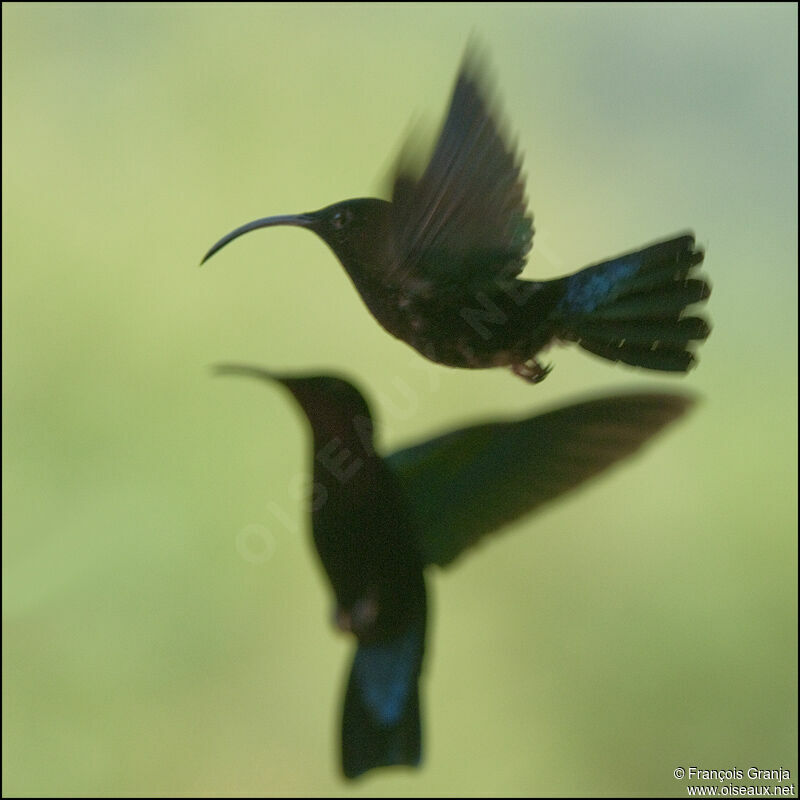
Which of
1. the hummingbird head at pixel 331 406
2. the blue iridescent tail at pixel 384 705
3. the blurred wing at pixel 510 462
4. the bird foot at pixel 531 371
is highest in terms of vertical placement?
the bird foot at pixel 531 371

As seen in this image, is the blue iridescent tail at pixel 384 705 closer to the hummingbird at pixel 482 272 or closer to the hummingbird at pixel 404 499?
the hummingbird at pixel 404 499

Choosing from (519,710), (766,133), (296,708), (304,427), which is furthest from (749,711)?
(304,427)

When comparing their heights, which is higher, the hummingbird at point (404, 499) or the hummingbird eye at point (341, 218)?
the hummingbird eye at point (341, 218)

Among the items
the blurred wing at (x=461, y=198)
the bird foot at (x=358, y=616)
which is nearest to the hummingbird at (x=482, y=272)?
the blurred wing at (x=461, y=198)

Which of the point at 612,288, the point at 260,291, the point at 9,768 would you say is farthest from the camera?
the point at 9,768

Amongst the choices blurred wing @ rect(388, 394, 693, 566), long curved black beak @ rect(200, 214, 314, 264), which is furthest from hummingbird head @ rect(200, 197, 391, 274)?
blurred wing @ rect(388, 394, 693, 566)

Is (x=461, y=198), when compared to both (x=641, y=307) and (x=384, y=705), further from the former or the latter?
(x=384, y=705)

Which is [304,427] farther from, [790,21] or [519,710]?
[790,21]
